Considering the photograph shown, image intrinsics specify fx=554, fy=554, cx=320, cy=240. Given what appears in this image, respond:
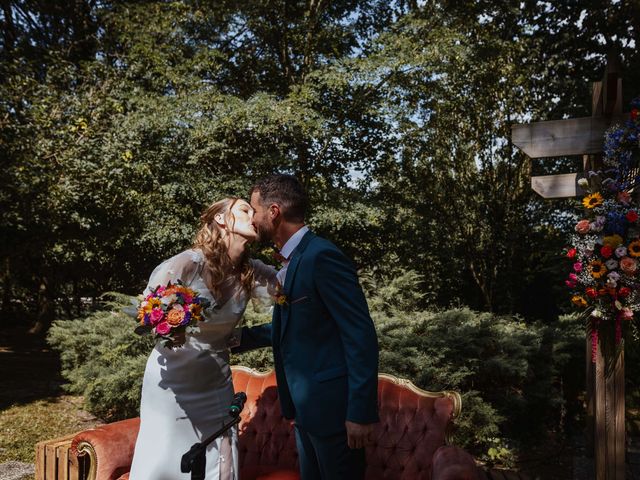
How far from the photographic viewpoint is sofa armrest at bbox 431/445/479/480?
271 centimetres

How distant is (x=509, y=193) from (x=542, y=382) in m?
6.35

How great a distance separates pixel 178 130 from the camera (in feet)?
33.2

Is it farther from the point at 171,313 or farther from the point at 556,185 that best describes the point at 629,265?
the point at 171,313

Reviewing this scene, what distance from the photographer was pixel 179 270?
2.59m

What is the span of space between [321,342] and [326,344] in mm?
22

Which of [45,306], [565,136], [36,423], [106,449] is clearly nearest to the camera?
[106,449]

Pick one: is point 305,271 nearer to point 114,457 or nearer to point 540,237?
point 114,457

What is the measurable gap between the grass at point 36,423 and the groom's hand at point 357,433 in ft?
15.4

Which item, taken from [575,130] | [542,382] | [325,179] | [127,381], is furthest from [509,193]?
[127,381]

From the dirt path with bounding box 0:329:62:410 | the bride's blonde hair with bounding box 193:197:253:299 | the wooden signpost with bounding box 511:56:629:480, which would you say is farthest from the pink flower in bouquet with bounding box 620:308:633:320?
the dirt path with bounding box 0:329:62:410

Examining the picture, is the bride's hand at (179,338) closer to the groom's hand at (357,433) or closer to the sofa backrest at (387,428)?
the groom's hand at (357,433)

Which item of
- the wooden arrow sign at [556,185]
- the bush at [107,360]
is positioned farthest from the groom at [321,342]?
the bush at [107,360]

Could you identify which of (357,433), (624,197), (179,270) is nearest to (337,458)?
(357,433)

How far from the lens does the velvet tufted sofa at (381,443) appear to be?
11.3 feet
